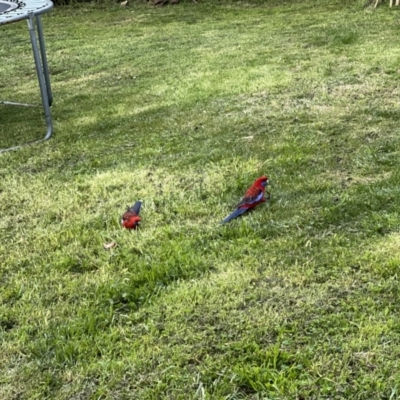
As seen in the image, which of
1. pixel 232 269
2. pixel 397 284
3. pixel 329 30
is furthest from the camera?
pixel 329 30

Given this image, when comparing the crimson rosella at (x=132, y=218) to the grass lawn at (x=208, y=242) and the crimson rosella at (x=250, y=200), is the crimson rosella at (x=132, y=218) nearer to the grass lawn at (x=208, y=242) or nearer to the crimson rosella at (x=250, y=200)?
the grass lawn at (x=208, y=242)

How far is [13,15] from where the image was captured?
13.5ft

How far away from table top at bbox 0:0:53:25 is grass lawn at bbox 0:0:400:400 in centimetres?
101

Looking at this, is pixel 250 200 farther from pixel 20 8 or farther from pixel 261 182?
pixel 20 8

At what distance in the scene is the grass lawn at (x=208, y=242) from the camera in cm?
194

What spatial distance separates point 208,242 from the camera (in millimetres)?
2715

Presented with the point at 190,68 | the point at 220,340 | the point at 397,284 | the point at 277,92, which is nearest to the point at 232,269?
the point at 220,340

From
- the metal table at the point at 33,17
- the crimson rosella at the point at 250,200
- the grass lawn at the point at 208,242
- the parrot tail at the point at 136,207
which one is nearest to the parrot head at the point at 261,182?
the crimson rosella at the point at 250,200

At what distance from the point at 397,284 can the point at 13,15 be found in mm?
3343

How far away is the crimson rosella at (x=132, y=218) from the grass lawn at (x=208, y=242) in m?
0.05

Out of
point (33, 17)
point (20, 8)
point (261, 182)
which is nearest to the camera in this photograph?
point (261, 182)

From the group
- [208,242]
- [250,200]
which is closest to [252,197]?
[250,200]

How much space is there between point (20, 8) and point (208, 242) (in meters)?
3.02

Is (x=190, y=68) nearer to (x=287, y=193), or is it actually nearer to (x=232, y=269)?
(x=287, y=193)
